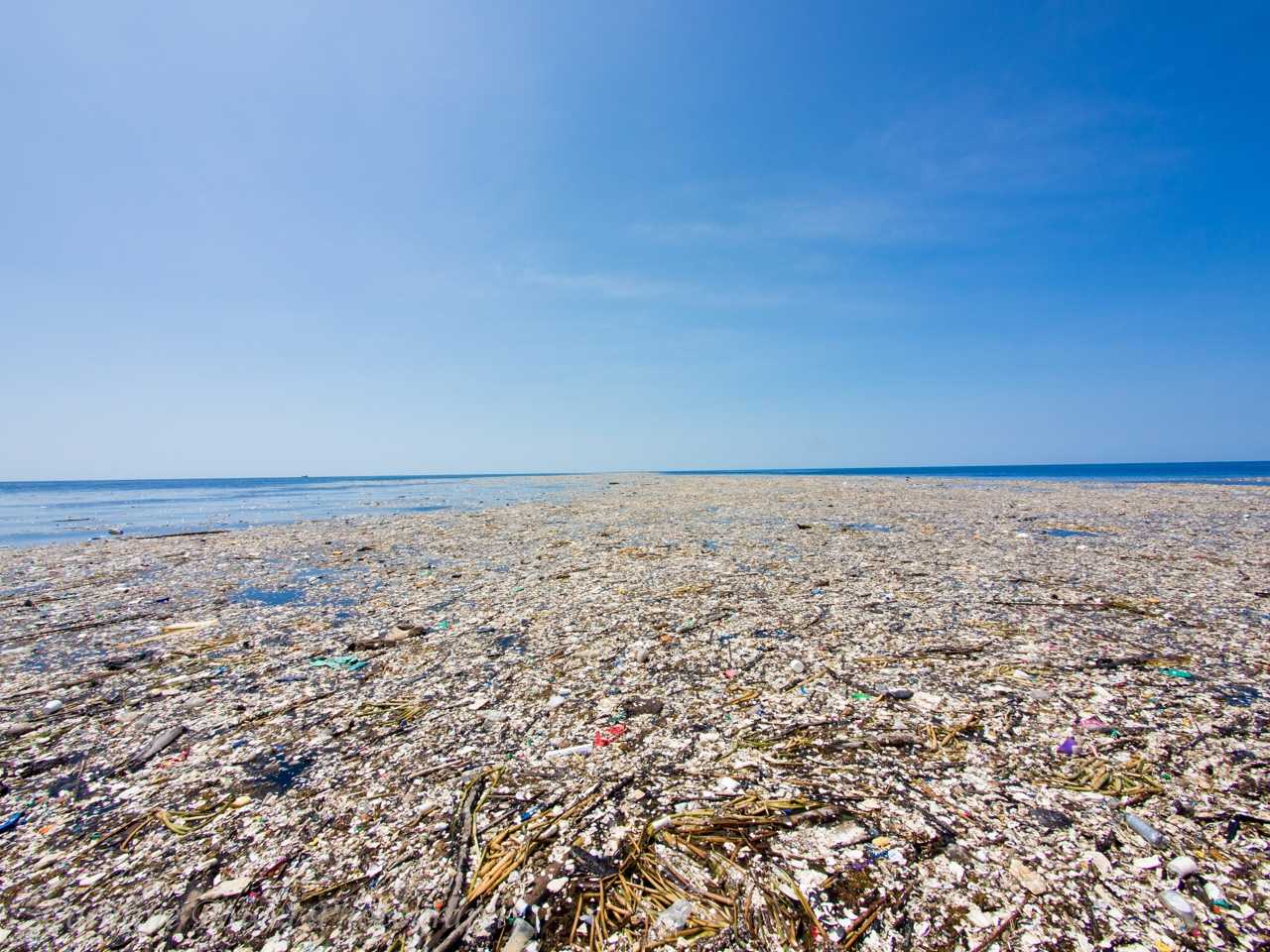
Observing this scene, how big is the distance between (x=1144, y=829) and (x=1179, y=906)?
0.57 metres

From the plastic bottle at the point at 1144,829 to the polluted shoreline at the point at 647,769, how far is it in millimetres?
12

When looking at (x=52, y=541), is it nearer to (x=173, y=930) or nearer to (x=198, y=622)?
(x=198, y=622)

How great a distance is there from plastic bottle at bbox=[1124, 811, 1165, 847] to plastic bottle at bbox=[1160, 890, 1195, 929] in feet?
1.31

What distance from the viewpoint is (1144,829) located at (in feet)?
8.80

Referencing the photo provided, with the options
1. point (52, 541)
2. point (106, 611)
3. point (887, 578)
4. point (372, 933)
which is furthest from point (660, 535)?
point (52, 541)

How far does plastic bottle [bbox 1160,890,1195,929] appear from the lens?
2.16 metres

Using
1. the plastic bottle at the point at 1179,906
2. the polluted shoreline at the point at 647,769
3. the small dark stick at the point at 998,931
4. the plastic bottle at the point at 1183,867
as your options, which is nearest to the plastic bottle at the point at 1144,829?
the polluted shoreline at the point at 647,769

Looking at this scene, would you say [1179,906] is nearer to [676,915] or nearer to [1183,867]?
[1183,867]

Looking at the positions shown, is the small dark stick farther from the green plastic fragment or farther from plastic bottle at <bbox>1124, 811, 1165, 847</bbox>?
the green plastic fragment

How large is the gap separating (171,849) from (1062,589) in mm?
10153

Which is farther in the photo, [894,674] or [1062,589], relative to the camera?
[1062,589]

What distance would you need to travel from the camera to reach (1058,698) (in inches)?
164

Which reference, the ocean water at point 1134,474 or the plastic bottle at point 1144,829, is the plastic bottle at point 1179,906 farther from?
the ocean water at point 1134,474

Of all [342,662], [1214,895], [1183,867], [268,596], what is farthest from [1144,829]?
[268,596]
